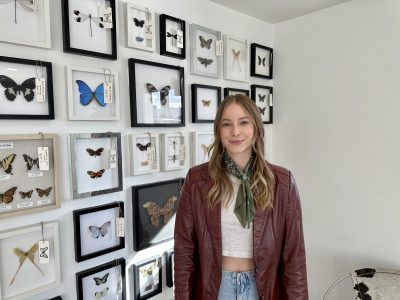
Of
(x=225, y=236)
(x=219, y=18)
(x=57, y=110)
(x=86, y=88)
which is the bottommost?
(x=225, y=236)

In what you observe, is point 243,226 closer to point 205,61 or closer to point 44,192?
point 44,192

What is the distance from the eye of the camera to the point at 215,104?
A: 196 centimetres

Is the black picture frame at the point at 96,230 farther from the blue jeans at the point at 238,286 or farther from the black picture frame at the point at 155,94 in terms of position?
the blue jeans at the point at 238,286

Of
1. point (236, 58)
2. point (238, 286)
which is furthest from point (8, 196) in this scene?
point (236, 58)

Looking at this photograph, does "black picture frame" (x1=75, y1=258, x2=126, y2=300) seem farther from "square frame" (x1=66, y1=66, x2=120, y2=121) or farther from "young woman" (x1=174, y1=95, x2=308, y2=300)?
"square frame" (x1=66, y1=66, x2=120, y2=121)

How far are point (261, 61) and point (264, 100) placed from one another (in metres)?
0.28

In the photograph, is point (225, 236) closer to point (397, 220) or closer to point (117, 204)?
point (117, 204)

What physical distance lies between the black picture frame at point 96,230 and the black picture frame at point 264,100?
1.24 m

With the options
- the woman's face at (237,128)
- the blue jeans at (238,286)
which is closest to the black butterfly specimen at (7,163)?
the woman's face at (237,128)

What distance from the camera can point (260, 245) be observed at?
44.7 inches

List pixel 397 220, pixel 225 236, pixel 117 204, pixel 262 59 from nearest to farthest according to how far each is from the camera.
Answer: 1. pixel 225 236
2. pixel 117 204
3. pixel 397 220
4. pixel 262 59

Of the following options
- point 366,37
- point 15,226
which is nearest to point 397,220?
point 366,37

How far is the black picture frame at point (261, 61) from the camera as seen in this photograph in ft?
7.10

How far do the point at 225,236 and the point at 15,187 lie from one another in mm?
850
